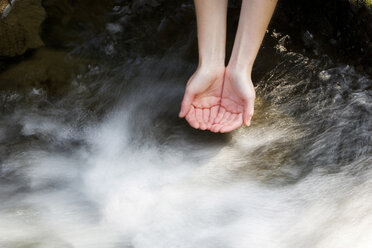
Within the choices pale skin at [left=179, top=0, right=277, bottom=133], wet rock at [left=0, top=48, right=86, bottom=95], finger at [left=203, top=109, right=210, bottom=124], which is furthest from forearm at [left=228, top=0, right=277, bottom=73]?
wet rock at [left=0, top=48, right=86, bottom=95]

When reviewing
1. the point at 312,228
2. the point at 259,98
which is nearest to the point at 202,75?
the point at 259,98

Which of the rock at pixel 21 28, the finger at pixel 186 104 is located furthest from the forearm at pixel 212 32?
the rock at pixel 21 28

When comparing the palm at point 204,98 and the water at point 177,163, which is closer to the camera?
the water at point 177,163

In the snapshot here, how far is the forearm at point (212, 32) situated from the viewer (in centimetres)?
334

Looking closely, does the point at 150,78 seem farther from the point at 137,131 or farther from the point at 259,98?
the point at 259,98

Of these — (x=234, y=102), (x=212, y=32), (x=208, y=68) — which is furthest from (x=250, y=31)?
(x=234, y=102)

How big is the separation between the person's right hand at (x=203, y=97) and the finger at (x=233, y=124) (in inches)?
4.3

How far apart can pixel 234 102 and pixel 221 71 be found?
27 centimetres

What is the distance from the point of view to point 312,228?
2.88 m

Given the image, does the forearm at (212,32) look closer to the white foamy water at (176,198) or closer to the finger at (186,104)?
the finger at (186,104)

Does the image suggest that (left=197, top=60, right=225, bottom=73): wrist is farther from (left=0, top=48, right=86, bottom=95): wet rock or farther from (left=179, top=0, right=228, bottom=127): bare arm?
(left=0, top=48, right=86, bottom=95): wet rock

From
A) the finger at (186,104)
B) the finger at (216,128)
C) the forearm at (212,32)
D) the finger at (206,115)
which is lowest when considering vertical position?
the finger at (216,128)

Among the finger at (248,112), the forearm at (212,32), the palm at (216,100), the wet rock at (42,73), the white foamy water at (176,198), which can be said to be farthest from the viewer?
the wet rock at (42,73)

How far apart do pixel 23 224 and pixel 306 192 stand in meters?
2.03
